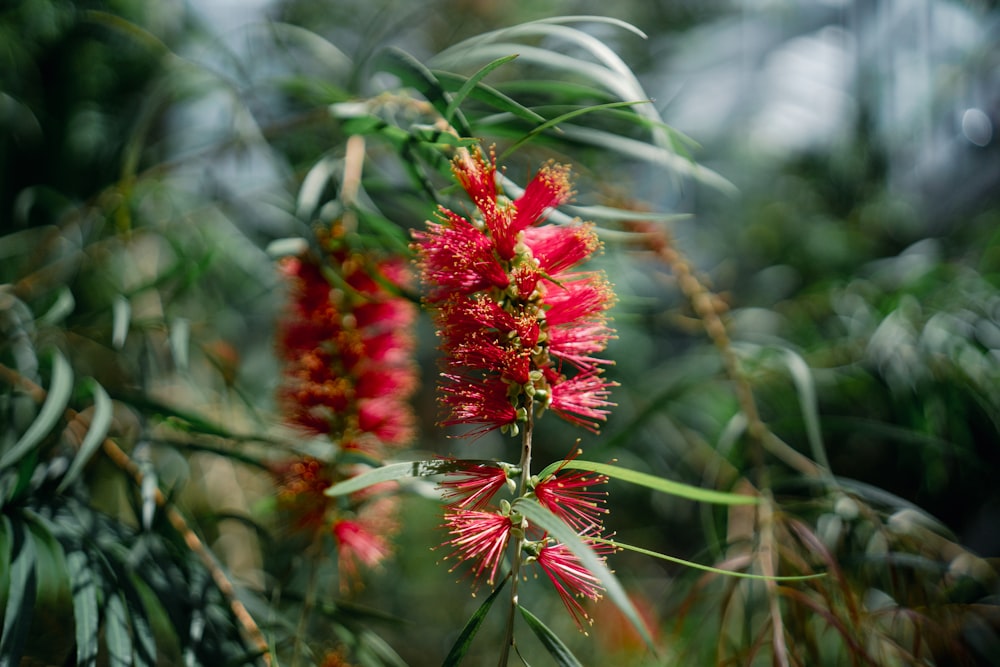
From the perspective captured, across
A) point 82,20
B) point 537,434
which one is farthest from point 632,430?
point 82,20

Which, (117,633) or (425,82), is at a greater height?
(425,82)

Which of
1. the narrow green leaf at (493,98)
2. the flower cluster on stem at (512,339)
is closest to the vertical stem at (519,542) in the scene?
the flower cluster on stem at (512,339)

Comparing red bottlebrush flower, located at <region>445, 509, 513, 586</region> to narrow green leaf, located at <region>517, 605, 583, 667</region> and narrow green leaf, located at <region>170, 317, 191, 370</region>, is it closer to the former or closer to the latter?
narrow green leaf, located at <region>517, 605, 583, 667</region>

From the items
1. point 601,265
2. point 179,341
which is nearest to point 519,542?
point 179,341

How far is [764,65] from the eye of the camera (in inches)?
45.5

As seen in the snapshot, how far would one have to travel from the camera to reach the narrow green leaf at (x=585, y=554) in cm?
21

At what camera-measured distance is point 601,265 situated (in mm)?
674

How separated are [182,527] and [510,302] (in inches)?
11.0

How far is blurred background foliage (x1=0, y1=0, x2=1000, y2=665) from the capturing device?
423 millimetres

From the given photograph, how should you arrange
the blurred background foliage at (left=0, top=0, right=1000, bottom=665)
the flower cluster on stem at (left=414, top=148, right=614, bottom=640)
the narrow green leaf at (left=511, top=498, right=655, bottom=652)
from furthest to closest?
1. the blurred background foliage at (left=0, top=0, right=1000, bottom=665)
2. the flower cluster on stem at (left=414, top=148, right=614, bottom=640)
3. the narrow green leaf at (left=511, top=498, right=655, bottom=652)

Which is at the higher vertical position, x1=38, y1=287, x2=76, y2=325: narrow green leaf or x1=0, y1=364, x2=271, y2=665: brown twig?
x1=38, y1=287, x2=76, y2=325: narrow green leaf

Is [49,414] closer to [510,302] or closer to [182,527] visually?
[182,527]

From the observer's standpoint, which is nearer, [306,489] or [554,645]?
[554,645]

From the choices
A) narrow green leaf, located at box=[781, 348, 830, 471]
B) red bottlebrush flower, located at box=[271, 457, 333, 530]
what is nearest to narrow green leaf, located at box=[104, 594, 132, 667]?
red bottlebrush flower, located at box=[271, 457, 333, 530]
